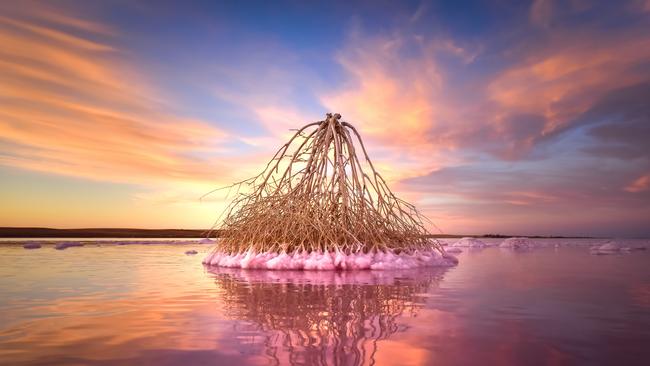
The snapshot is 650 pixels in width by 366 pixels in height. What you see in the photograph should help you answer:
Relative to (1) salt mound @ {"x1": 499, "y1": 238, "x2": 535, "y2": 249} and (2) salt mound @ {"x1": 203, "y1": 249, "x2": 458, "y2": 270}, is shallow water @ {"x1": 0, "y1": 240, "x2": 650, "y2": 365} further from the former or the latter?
(1) salt mound @ {"x1": 499, "y1": 238, "x2": 535, "y2": 249}

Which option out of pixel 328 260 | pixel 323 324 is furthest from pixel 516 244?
pixel 323 324

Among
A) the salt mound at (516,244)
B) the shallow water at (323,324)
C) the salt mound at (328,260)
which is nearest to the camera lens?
the shallow water at (323,324)

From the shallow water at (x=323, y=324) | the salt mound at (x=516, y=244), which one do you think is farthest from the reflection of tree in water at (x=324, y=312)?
the salt mound at (x=516, y=244)

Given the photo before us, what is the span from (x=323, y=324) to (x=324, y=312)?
1.33 ft

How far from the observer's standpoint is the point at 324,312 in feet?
9.23

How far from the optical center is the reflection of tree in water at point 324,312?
6.07ft

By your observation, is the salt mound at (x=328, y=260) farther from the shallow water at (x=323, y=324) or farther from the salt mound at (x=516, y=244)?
the salt mound at (x=516, y=244)

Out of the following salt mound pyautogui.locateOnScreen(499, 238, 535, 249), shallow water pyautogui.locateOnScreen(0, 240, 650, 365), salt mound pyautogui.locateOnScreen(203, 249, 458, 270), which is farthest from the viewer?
salt mound pyautogui.locateOnScreen(499, 238, 535, 249)

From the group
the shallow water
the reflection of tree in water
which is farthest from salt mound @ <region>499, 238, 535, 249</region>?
the reflection of tree in water

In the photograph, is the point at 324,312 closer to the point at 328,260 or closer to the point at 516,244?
the point at 328,260

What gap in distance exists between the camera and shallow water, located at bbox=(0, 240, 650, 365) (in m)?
1.84

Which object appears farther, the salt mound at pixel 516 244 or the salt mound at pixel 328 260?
the salt mound at pixel 516 244

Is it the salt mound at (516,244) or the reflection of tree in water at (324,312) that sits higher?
the salt mound at (516,244)

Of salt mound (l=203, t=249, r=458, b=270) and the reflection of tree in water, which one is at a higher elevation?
salt mound (l=203, t=249, r=458, b=270)
